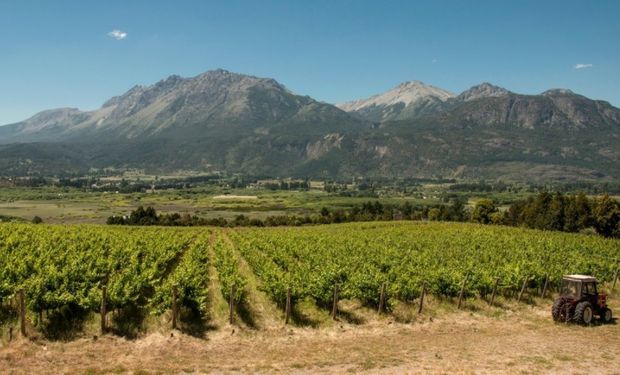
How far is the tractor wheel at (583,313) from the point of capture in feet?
82.1

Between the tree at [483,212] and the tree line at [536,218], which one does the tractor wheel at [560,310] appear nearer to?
the tree line at [536,218]

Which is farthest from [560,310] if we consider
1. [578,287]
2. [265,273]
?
[265,273]

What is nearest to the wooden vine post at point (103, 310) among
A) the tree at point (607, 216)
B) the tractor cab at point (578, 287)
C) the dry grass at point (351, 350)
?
the dry grass at point (351, 350)

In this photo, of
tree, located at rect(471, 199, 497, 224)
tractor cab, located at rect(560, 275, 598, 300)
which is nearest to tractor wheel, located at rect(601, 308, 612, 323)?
tractor cab, located at rect(560, 275, 598, 300)

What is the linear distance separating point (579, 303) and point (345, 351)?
46.2ft

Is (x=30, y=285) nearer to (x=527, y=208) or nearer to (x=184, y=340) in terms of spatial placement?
(x=184, y=340)

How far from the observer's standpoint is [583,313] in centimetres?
2522

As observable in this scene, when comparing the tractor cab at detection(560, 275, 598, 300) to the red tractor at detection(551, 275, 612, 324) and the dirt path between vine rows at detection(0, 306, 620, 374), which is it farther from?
the dirt path between vine rows at detection(0, 306, 620, 374)

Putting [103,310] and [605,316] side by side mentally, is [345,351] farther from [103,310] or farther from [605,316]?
[605,316]

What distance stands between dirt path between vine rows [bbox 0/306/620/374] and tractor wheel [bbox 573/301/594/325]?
468mm

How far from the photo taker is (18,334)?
20.3 metres

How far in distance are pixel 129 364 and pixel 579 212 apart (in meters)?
99.5

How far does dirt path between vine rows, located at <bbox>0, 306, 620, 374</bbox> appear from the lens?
18.5 meters

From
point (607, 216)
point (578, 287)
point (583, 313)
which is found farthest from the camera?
point (607, 216)
